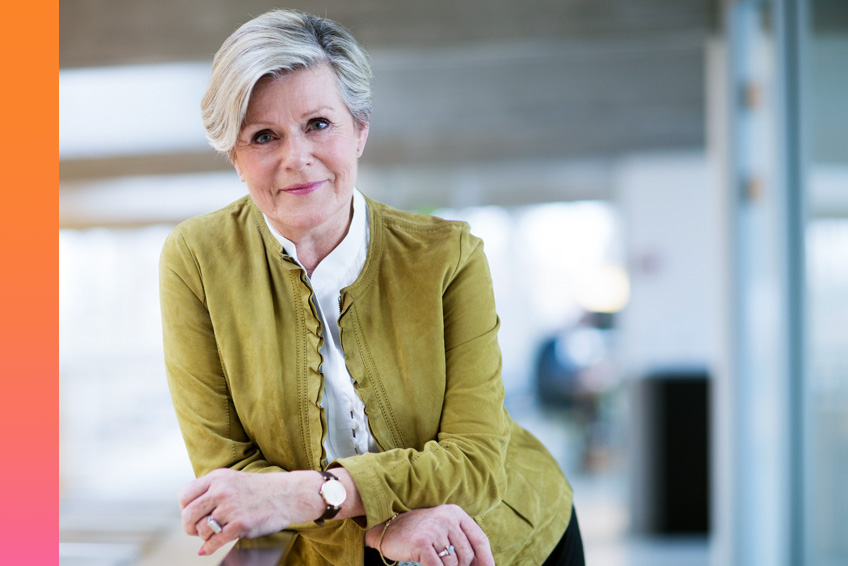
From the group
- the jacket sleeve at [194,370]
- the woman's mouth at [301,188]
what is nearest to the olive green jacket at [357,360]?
the jacket sleeve at [194,370]

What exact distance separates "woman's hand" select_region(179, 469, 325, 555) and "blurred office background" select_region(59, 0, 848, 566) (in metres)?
0.08

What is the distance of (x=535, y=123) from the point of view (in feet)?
23.6

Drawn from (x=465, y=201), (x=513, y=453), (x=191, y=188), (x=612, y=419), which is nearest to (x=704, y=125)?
(x=465, y=201)

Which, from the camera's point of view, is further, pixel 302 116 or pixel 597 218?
pixel 597 218

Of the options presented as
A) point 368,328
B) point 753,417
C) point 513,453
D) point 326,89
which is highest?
point 326,89

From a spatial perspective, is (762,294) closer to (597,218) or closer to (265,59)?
(265,59)

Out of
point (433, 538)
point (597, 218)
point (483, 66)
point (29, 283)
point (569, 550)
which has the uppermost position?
point (483, 66)

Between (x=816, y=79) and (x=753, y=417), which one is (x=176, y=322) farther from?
(x=753, y=417)

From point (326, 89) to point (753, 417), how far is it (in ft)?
11.7

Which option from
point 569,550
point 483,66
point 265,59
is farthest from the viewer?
point 483,66

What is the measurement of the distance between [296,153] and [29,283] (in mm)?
415

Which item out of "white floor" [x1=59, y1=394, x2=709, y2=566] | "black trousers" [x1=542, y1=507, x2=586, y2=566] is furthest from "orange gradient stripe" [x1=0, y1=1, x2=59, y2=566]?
"black trousers" [x1=542, y1=507, x2=586, y2=566]

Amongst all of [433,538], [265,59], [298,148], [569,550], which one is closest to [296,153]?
[298,148]

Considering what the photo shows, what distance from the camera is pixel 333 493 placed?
3.62 feet
